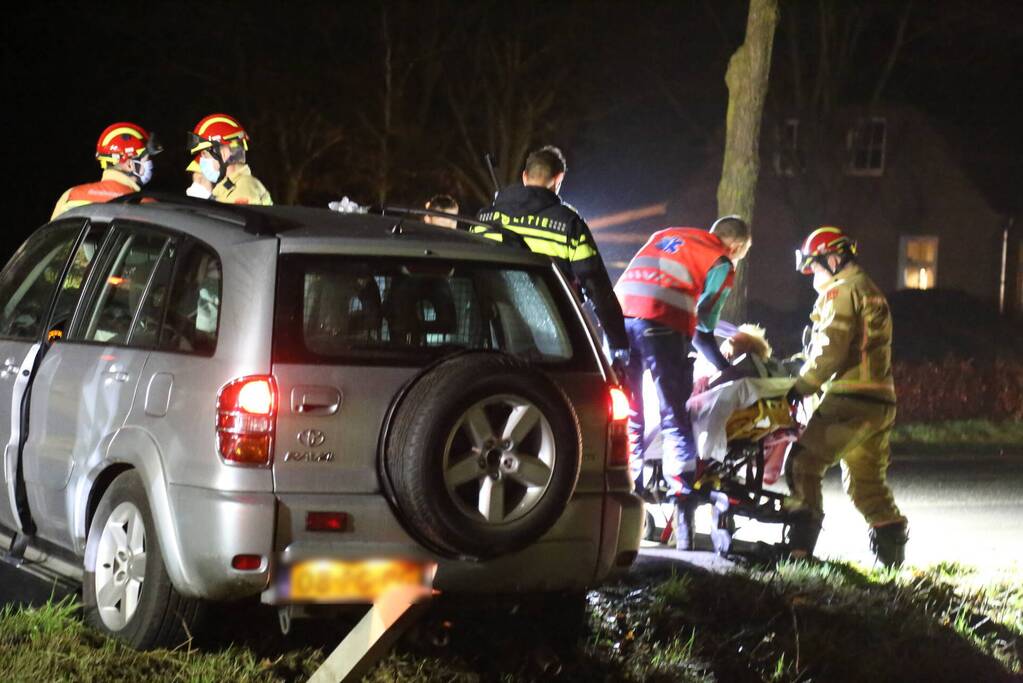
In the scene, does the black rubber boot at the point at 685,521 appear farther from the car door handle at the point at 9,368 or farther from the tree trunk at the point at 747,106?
the tree trunk at the point at 747,106

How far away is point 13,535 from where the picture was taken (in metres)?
7.29

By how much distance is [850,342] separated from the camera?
31.2ft

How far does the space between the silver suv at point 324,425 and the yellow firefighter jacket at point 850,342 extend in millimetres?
3452

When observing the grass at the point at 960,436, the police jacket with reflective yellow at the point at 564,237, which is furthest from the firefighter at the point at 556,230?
the grass at the point at 960,436

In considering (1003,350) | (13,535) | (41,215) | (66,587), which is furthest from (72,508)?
(41,215)

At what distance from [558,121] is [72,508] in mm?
39880

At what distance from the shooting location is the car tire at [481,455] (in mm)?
5500

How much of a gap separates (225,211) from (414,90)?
3788 centimetres

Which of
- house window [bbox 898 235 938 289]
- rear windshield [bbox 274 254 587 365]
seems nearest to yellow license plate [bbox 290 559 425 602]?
rear windshield [bbox 274 254 587 365]

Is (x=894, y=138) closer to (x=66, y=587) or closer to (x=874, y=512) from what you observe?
(x=874, y=512)

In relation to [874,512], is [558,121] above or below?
above

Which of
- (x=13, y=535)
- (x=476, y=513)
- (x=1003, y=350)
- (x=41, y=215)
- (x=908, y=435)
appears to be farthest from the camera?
(x=41, y=215)

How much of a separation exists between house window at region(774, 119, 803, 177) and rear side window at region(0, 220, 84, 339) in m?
35.0

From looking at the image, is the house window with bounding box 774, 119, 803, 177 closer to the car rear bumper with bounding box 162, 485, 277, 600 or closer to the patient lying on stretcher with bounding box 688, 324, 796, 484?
the patient lying on stretcher with bounding box 688, 324, 796, 484
